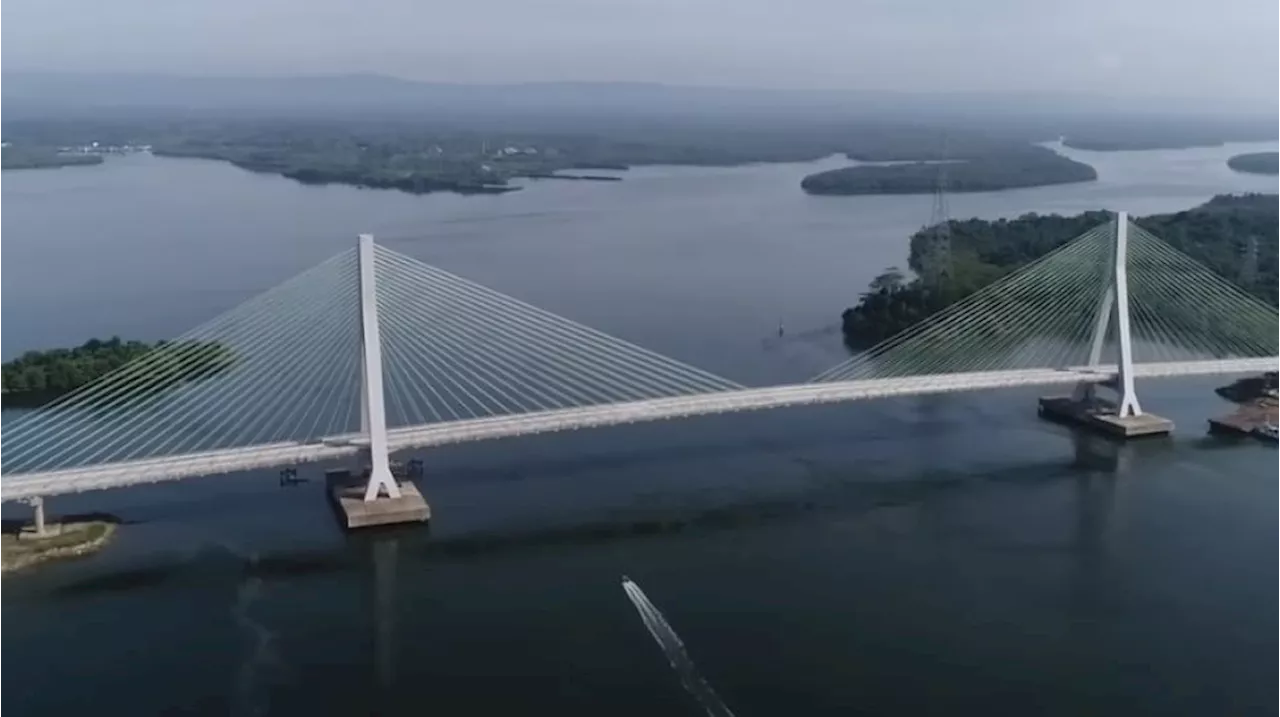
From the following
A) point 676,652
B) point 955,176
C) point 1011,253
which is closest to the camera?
point 676,652

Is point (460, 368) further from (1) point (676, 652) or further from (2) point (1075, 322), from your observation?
(2) point (1075, 322)

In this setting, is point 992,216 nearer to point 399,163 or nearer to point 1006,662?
point 399,163

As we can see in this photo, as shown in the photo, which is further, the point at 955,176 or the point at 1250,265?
the point at 955,176

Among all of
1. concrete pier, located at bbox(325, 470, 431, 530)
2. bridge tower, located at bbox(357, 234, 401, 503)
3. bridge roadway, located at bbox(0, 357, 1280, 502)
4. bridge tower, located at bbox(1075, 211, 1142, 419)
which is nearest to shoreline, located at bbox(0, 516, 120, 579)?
bridge roadway, located at bbox(0, 357, 1280, 502)

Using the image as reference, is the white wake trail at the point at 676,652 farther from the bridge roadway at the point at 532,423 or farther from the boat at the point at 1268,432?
the boat at the point at 1268,432

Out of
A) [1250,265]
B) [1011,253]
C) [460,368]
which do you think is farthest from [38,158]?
[1250,265]

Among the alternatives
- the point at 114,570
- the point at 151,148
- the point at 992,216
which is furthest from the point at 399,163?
the point at 114,570
